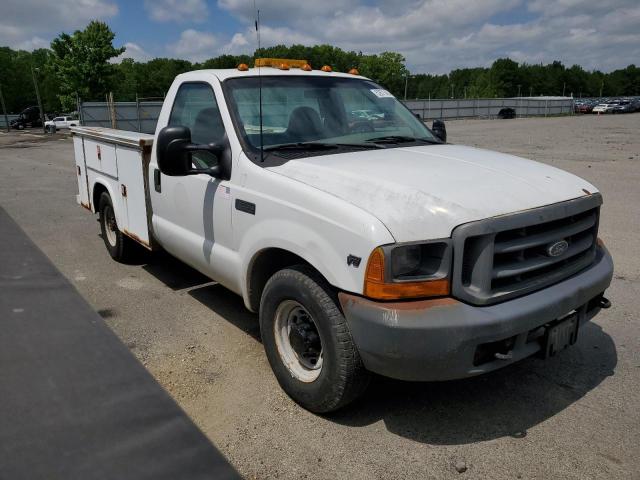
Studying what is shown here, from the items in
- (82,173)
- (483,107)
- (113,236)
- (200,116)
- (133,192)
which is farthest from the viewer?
(483,107)

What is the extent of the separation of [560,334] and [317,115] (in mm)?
2200

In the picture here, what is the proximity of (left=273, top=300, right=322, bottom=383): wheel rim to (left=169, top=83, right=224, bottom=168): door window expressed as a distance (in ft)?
4.17

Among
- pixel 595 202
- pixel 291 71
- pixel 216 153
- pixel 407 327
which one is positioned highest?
pixel 291 71

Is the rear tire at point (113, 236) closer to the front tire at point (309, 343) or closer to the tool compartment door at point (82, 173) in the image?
the tool compartment door at point (82, 173)

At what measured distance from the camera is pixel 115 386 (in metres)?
3.45

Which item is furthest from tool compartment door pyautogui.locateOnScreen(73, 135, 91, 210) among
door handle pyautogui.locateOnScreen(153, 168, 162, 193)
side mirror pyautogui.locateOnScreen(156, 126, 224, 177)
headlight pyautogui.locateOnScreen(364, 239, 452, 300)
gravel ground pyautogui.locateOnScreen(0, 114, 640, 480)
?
headlight pyautogui.locateOnScreen(364, 239, 452, 300)

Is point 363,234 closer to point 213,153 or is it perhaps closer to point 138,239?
point 213,153

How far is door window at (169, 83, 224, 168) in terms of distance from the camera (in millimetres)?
3877

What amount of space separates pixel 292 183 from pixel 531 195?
130 cm

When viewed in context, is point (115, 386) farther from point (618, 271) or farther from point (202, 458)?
point (618, 271)

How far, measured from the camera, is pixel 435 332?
2498 millimetres

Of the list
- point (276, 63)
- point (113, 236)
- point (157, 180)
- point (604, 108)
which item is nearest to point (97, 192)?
point (113, 236)

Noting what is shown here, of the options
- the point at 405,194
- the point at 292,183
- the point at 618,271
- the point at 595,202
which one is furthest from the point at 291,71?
the point at 618,271

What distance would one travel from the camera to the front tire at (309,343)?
9.09 ft
